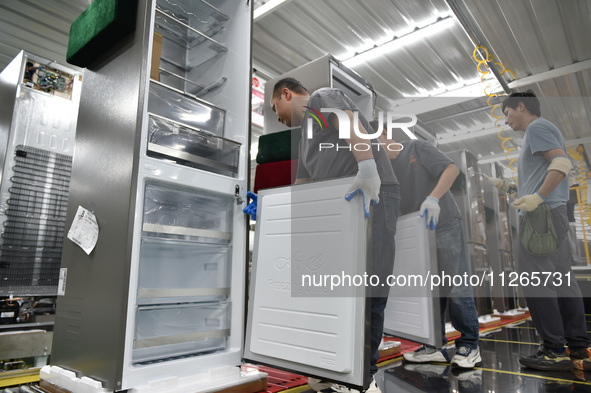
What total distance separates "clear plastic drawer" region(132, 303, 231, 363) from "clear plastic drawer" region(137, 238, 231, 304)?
74mm

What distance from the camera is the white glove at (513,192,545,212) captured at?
7.84 feet

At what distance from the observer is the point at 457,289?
2521mm

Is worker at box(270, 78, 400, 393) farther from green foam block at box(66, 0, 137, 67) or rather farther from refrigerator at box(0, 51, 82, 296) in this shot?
refrigerator at box(0, 51, 82, 296)

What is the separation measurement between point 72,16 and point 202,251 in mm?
3530

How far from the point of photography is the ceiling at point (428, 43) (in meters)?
4.00

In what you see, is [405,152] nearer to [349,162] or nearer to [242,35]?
[349,162]

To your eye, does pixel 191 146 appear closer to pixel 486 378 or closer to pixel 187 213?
pixel 187 213

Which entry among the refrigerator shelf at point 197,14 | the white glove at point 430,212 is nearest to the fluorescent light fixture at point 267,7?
the refrigerator shelf at point 197,14

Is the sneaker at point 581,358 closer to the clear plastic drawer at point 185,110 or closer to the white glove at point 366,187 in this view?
the white glove at point 366,187

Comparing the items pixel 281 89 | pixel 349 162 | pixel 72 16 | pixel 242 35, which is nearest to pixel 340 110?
pixel 349 162

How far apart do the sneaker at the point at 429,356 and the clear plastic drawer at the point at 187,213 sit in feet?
4.95

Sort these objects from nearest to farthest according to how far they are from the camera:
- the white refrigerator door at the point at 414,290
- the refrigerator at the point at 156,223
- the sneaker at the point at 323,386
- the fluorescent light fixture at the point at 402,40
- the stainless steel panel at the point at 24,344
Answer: the refrigerator at the point at 156,223, the sneaker at the point at 323,386, the stainless steel panel at the point at 24,344, the white refrigerator door at the point at 414,290, the fluorescent light fixture at the point at 402,40

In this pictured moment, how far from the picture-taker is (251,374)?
1.90 metres

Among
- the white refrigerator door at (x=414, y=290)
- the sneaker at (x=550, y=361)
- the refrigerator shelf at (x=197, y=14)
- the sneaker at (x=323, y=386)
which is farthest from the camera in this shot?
the refrigerator shelf at (x=197, y=14)
